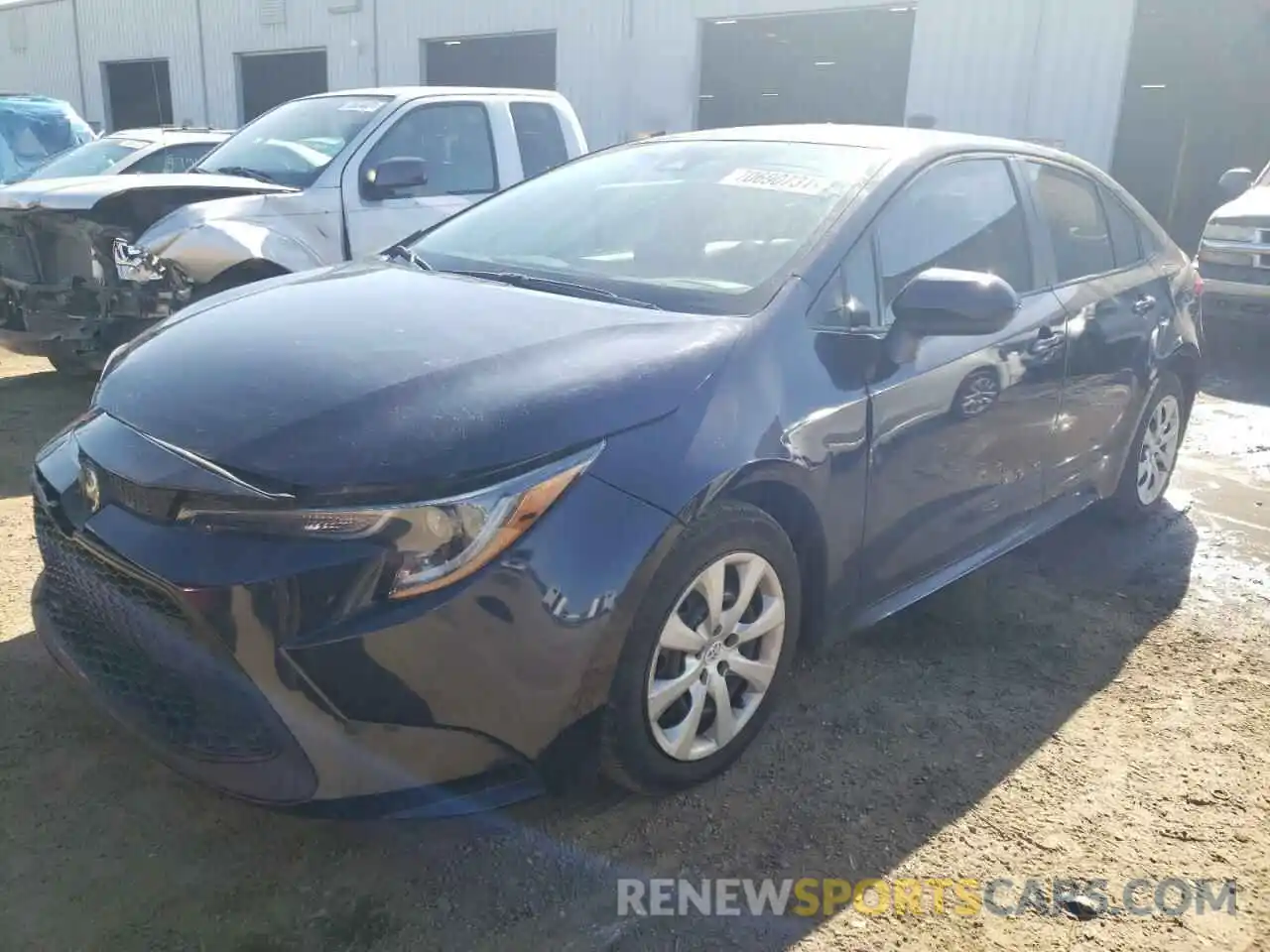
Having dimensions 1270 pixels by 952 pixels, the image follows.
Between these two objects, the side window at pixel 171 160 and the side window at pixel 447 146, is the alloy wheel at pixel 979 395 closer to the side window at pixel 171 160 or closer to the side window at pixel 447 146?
the side window at pixel 447 146

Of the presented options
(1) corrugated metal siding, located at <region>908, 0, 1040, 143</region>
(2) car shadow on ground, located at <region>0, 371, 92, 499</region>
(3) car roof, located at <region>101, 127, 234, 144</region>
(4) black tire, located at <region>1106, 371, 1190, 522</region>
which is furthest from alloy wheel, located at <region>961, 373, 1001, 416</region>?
(1) corrugated metal siding, located at <region>908, 0, 1040, 143</region>

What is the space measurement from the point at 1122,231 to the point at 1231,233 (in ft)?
16.8

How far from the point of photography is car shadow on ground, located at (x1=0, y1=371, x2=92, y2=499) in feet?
16.2

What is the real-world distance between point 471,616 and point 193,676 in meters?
0.56

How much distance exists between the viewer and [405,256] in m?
3.54

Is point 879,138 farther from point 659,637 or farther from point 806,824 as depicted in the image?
point 806,824

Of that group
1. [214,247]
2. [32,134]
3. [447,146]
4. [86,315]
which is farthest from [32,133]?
[214,247]

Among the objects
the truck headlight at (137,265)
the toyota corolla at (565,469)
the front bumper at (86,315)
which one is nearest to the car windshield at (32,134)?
the front bumper at (86,315)

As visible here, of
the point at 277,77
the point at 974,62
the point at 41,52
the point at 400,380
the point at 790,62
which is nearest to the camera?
the point at 400,380

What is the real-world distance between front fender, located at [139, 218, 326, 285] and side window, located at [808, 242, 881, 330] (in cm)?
324

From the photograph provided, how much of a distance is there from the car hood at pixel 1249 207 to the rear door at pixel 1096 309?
492 centimetres

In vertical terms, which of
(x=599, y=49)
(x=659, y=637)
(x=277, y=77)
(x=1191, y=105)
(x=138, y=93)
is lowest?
(x=659, y=637)

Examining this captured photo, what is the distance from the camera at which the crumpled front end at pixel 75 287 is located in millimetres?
5406

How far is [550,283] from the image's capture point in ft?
10.0
